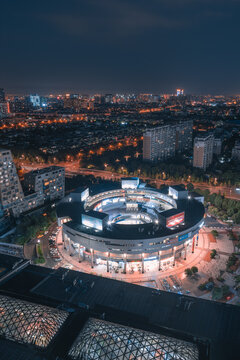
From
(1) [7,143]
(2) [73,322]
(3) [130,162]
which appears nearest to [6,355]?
(2) [73,322]

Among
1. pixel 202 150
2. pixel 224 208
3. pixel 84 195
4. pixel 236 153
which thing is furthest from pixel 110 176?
pixel 236 153

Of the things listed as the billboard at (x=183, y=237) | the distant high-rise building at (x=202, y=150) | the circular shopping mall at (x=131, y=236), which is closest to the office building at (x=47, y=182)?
Result: the circular shopping mall at (x=131, y=236)

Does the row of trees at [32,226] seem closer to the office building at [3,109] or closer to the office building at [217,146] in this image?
the office building at [217,146]

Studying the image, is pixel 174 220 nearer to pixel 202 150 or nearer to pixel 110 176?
pixel 110 176

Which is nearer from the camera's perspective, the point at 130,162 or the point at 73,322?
the point at 73,322

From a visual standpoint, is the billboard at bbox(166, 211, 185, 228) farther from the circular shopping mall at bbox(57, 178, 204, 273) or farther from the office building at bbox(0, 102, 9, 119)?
the office building at bbox(0, 102, 9, 119)

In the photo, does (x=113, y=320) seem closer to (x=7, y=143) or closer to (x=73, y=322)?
(x=73, y=322)
